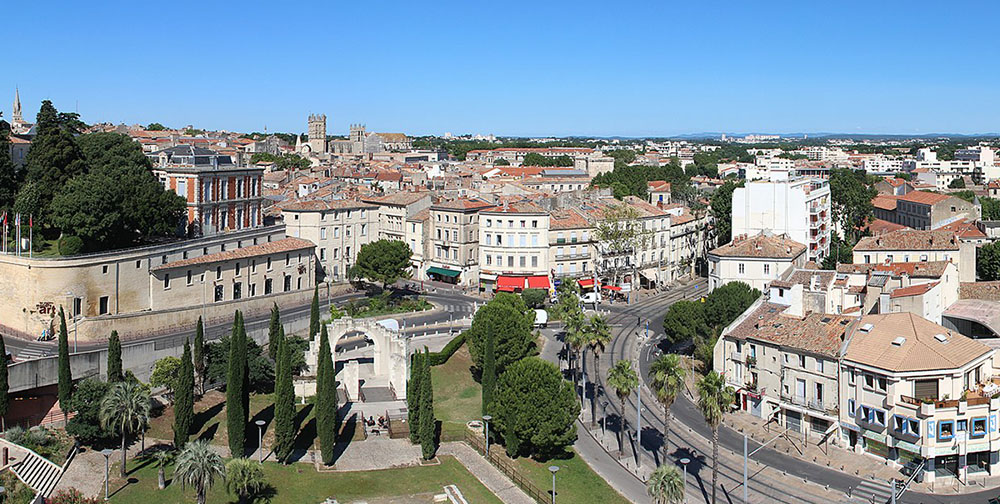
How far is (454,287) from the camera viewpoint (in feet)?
349

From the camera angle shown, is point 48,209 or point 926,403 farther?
point 48,209

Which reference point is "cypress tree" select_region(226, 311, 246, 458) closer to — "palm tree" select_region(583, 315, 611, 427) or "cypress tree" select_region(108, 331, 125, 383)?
"cypress tree" select_region(108, 331, 125, 383)

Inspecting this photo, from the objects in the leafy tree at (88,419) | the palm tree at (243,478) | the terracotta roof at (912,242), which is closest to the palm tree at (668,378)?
the palm tree at (243,478)

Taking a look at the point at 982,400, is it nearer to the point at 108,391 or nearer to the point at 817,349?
the point at 817,349

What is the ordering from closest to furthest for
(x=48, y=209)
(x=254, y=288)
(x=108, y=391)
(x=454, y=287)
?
(x=108, y=391) < (x=48, y=209) < (x=254, y=288) < (x=454, y=287)

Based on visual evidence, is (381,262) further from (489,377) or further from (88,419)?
(88,419)

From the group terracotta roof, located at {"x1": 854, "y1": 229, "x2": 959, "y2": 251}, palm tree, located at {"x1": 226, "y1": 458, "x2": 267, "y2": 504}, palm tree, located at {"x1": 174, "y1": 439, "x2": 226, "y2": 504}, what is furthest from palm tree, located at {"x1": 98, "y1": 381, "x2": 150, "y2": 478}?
terracotta roof, located at {"x1": 854, "y1": 229, "x2": 959, "y2": 251}

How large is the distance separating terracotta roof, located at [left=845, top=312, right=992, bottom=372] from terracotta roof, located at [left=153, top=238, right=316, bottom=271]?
5298 centimetres

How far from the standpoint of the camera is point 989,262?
95.0m

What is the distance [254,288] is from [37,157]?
22.9 m

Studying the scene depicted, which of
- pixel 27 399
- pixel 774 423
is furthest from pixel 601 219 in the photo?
pixel 27 399

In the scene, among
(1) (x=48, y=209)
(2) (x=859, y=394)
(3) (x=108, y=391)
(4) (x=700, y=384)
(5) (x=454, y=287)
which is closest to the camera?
(4) (x=700, y=384)

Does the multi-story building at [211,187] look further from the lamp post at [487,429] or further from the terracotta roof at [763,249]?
the terracotta roof at [763,249]

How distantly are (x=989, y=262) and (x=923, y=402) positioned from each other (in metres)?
48.6
